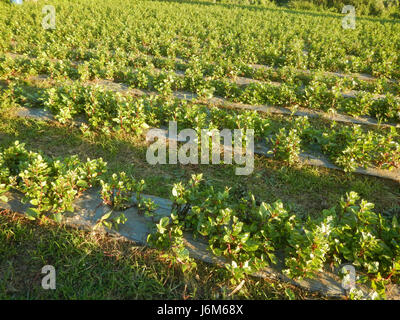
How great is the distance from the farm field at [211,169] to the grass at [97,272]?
16mm

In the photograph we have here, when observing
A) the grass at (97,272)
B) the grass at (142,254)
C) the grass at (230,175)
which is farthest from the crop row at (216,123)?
the grass at (97,272)

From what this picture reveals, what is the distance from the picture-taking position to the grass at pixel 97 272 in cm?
295

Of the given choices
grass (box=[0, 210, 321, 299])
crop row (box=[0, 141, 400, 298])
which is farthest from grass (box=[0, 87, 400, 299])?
crop row (box=[0, 141, 400, 298])

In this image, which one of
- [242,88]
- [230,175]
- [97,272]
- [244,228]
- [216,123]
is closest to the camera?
[97,272]

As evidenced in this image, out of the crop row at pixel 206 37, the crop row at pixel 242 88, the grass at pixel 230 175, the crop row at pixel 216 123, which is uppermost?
the crop row at pixel 206 37

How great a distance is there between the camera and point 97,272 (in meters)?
3.16

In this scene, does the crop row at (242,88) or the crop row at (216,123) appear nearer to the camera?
the crop row at (216,123)

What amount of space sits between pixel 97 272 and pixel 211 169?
100 inches

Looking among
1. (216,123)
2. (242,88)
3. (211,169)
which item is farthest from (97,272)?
(242,88)

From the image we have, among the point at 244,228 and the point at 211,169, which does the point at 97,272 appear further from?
the point at 211,169

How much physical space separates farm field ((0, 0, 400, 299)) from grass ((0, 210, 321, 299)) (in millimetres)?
16

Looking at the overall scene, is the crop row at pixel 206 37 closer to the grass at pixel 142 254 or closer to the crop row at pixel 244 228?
the grass at pixel 142 254

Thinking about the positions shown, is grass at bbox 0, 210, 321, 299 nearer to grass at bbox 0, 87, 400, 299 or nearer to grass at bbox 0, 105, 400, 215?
grass at bbox 0, 87, 400, 299
